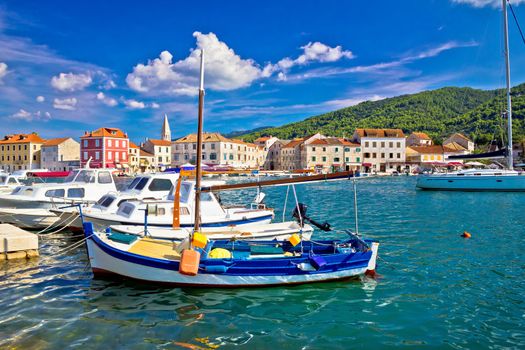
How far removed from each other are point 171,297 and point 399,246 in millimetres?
10731

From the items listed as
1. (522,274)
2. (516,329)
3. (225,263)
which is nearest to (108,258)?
(225,263)

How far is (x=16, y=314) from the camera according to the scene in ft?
30.2

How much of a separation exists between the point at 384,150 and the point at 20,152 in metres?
108

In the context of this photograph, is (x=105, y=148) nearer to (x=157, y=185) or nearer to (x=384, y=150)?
(x=384, y=150)

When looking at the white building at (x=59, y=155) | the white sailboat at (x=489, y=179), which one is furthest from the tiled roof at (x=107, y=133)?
the white sailboat at (x=489, y=179)

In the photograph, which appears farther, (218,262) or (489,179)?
(489,179)

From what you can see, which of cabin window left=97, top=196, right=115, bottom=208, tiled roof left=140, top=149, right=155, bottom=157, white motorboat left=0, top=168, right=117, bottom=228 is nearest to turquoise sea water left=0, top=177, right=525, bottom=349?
cabin window left=97, top=196, right=115, bottom=208

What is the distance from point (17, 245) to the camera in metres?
13.8

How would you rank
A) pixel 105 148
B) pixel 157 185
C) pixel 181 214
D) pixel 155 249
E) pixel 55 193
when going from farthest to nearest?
1. pixel 105 148
2. pixel 55 193
3. pixel 157 185
4. pixel 181 214
5. pixel 155 249

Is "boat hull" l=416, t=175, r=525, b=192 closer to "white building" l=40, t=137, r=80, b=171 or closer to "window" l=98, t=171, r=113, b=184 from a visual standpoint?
"window" l=98, t=171, r=113, b=184

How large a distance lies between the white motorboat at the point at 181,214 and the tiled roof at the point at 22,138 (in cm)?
11575

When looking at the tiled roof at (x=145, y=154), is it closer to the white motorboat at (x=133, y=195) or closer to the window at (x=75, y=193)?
the window at (x=75, y=193)

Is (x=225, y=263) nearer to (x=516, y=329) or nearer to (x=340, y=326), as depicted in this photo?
(x=340, y=326)

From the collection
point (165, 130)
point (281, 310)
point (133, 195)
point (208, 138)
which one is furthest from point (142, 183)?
point (165, 130)
